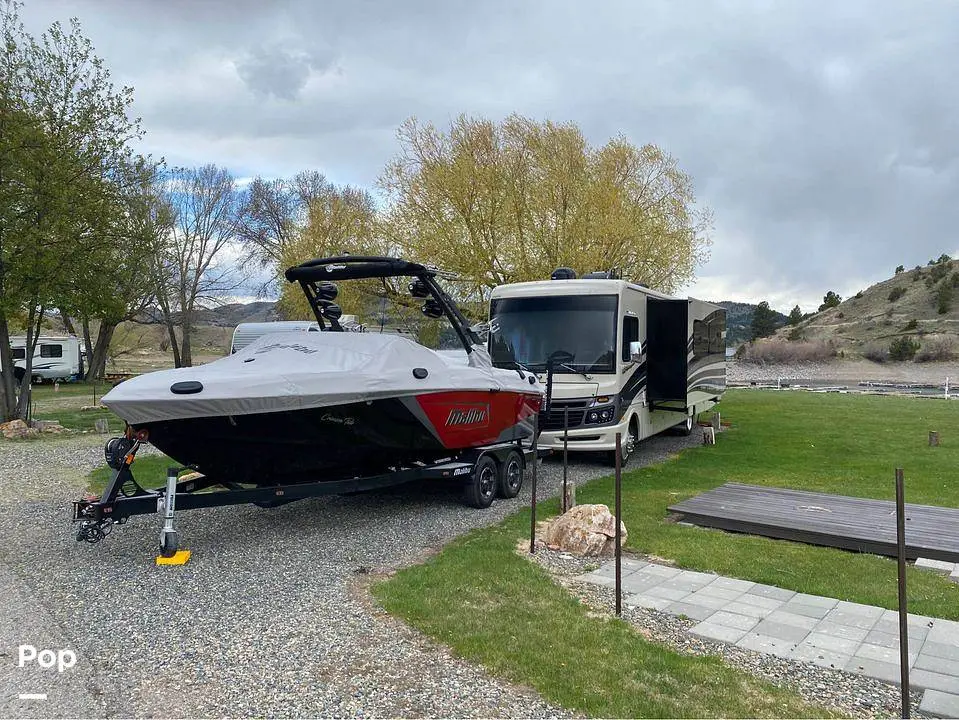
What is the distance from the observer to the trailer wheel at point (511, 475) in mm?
8703

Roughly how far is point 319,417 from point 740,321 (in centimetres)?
9472

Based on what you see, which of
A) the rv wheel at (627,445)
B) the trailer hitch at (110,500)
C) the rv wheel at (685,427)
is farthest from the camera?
the rv wheel at (685,427)

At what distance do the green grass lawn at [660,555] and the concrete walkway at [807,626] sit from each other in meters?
0.30

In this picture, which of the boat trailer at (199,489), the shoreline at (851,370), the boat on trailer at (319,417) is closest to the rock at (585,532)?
the boat trailer at (199,489)

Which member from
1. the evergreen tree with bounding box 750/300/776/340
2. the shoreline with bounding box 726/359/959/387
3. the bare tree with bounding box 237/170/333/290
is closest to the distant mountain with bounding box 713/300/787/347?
the evergreen tree with bounding box 750/300/776/340

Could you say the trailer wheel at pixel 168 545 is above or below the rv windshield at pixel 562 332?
below

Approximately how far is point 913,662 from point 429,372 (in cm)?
463

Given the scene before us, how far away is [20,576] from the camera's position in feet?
18.4

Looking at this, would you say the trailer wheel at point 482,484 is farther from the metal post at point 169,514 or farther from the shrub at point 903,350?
the shrub at point 903,350

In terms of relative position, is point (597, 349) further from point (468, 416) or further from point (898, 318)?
point (898, 318)

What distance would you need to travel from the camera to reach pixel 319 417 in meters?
6.18

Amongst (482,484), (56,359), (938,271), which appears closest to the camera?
(482,484)

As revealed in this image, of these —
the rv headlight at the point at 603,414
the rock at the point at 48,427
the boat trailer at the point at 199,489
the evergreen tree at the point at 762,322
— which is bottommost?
the rock at the point at 48,427

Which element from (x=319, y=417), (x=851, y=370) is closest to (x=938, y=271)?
(x=851, y=370)
